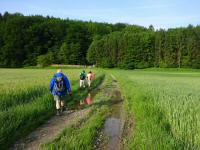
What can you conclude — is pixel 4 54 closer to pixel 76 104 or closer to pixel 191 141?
pixel 76 104

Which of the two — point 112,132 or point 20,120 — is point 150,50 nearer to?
point 112,132

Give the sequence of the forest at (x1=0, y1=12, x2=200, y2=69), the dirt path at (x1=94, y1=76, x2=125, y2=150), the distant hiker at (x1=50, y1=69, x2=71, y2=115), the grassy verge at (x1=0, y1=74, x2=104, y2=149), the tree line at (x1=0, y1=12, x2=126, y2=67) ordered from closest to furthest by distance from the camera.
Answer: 1. the dirt path at (x1=94, y1=76, x2=125, y2=150)
2. the grassy verge at (x1=0, y1=74, x2=104, y2=149)
3. the distant hiker at (x1=50, y1=69, x2=71, y2=115)
4. the forest at (x1=0, y1=12, x2=200, y2=69)
5. the tree line at (x1=0, y1=12, x2=126, y2=67)

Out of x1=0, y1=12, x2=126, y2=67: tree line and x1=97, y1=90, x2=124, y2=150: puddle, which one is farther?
x1=0, y1=12, x2=126, y2=67: tree line

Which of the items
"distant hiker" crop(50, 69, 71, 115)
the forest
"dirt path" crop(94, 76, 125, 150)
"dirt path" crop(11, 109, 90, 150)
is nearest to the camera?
"dirt path" crop(94, 76, 125, 150)

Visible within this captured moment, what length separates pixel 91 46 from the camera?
119 m

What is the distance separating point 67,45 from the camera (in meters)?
126

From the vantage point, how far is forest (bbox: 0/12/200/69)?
104 metres

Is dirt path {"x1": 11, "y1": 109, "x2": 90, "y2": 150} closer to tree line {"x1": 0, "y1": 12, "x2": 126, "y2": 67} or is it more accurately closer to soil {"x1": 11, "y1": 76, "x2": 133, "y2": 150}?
soil {"x1": 11, "y1": 76, "x2": 133, "y2": 150}

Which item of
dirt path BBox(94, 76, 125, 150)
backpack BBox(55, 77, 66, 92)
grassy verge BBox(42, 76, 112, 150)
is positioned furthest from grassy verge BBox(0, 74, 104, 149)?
dirt path BBox(94, 76, 125, 150)

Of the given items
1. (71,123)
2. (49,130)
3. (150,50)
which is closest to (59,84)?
(71,123)

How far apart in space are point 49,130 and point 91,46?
109214 mm

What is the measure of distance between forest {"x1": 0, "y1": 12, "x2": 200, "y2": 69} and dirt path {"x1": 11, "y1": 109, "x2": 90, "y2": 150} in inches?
3419

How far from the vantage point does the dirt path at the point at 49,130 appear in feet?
28.8

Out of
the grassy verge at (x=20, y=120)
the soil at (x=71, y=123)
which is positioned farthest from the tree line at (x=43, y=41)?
the soil at (x=71, y=123)
